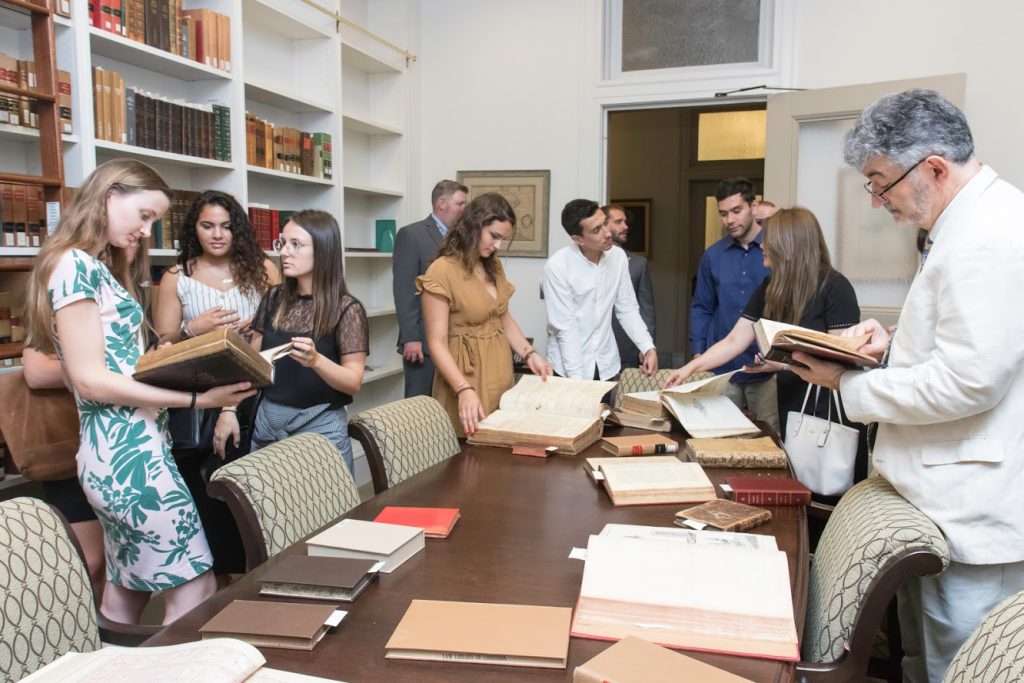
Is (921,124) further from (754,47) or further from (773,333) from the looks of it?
(754,47)

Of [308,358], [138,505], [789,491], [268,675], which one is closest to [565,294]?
[308,358]

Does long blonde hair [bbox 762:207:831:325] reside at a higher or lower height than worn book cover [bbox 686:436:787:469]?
higher

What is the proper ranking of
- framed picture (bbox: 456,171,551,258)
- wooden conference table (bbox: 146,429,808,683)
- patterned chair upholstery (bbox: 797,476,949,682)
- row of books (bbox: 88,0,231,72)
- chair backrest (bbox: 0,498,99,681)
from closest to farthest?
1. wooden conference table (bbox: 146,429,808,683)
2. chair backrest (bbox: 0,498,99,681)
3. patterned chair upholstery (bbox: 797,476,949,682)
4. row of books (bbox: 88,0,231,72)
5. framed picture (bbox: 456,171,551,258)

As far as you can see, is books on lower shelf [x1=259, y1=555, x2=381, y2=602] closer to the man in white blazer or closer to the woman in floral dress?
the woman in floral dress

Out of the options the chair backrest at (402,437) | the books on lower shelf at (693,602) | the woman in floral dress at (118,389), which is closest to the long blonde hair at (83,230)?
the woman in floral dress at (118,389)

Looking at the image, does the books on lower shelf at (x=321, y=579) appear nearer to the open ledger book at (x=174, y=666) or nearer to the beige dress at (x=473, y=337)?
the open ledger book at (x=174, y=666)

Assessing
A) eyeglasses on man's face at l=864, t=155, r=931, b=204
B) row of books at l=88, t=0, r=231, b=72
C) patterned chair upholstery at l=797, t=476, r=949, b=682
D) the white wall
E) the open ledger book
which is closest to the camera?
the open ledger book

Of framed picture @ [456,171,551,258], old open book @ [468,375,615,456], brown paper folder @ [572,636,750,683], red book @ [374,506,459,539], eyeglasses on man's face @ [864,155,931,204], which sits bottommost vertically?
red book @ [374,506,459,539]

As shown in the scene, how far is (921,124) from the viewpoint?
1.59m

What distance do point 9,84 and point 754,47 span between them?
4195 millimetres

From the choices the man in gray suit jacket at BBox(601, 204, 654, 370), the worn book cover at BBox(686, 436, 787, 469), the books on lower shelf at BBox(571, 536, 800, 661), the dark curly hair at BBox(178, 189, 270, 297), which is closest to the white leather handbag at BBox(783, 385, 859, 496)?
the worn book cover at BBox(686, 436, 787, 469)

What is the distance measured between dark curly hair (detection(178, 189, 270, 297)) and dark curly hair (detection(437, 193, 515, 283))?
900 mm

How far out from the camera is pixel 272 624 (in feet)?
3.94

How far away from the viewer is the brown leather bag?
2.15 meters
